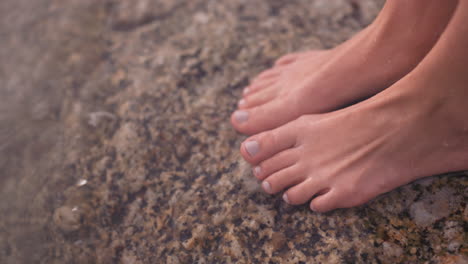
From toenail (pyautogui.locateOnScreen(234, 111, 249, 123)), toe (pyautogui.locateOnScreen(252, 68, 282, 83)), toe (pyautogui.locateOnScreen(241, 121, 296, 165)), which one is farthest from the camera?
toe (pyautogui.locateOnScreen(252, 68, 282, 83))

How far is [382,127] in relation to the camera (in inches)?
37.1

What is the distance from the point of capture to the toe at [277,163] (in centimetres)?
105

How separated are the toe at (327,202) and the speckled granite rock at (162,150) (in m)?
0.03

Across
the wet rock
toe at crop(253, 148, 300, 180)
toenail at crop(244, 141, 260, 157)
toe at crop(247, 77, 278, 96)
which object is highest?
toe at crop(247, 77, 278, 96)

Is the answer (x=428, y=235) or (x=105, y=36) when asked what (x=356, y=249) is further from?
(x=105, y=36)

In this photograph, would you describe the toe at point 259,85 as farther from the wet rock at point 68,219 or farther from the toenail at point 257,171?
the wet rock at point 68,219

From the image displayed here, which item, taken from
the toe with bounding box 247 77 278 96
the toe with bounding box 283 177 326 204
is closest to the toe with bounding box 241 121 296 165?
the toe with bounding box 283 177 326 204

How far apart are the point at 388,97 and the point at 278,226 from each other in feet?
1.37

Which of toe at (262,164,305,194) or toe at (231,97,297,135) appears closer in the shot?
toe at (262,164,305,194)

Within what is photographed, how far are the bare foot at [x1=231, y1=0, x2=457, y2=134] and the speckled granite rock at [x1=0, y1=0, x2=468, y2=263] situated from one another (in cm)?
10

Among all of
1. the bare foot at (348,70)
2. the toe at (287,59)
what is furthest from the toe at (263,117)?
the toe at (287,59)

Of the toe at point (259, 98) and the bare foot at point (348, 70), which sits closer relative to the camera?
the bare foot at point (348, 70)

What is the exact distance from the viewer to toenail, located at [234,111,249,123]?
1173mm

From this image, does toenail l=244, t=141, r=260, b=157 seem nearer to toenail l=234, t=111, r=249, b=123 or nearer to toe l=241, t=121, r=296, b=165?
toe l=241, t=121, r=296, b=165
